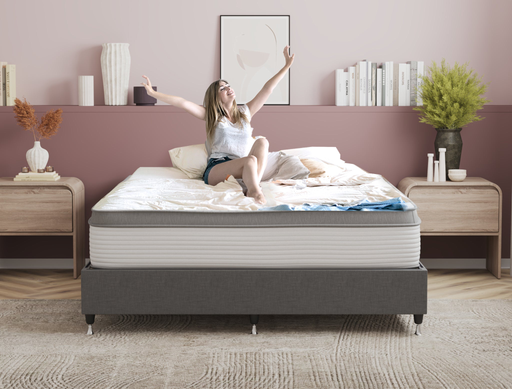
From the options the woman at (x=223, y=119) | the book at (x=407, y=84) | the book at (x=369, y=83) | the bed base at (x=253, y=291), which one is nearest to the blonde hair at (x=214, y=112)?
the woman at (x=223, y=119)

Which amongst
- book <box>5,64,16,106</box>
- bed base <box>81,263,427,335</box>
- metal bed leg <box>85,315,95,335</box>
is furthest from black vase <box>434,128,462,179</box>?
book <box>5,64,16,106</box>

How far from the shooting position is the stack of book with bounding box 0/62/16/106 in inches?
151

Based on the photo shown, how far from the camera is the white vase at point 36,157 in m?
3.62

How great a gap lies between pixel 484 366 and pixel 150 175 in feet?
6.92

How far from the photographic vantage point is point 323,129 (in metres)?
3.94

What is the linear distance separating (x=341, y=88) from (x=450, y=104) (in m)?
0.73

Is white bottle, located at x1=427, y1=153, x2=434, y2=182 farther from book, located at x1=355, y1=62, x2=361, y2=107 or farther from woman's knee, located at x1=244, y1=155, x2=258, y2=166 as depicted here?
woman's knee, located at x1=244, y1=155, x2=258, y2=166

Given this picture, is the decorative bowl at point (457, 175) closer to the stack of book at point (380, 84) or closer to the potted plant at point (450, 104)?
the potted plant at point (450, 104)

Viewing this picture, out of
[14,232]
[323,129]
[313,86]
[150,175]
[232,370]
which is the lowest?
[232,370]

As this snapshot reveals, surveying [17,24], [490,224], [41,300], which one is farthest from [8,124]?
[490,224]

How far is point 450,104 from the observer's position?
3592 millimetres

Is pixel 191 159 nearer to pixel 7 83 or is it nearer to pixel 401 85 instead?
pixel 7 83

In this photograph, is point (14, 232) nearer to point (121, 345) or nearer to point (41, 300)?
point (41, 300)

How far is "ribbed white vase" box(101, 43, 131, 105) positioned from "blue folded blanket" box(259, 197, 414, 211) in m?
1.80
